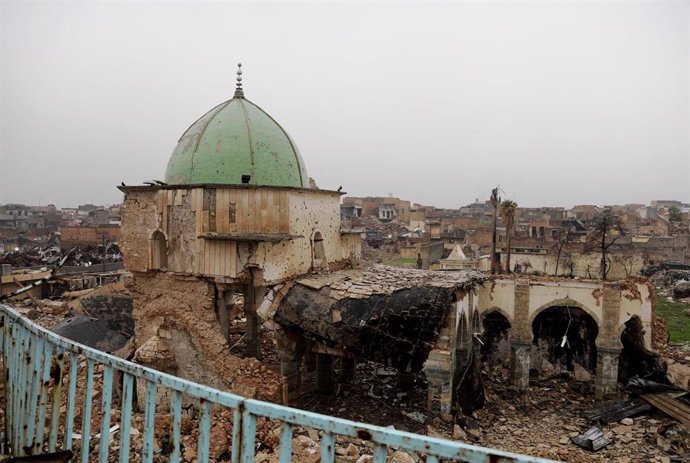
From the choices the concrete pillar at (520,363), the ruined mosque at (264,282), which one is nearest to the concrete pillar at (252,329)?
the ruined mosque at (264,282)

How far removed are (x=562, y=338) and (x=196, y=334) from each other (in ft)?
43.9

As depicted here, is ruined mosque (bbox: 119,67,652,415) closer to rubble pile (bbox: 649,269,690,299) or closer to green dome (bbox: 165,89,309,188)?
green dome (bbox: 165,89,309,188)

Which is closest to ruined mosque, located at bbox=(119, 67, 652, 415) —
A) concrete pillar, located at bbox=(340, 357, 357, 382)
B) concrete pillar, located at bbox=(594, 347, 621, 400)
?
concrete pillar, located at bbox=(340, 357, 357, 382)

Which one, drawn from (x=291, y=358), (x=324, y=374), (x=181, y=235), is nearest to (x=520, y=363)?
(x=324, y=374)

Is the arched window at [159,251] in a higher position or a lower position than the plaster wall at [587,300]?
higher

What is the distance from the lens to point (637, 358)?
15.6 metres

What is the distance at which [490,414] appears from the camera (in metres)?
12.7

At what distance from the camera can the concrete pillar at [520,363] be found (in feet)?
48.8

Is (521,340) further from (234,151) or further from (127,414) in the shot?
(127,414)

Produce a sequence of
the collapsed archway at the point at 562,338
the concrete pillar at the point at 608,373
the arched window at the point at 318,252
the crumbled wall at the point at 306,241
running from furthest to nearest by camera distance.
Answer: the collapsed archway at the point at 562,338
the concrete pillar at the point at 608,373
the arched window at the point at 318,252
the crumbled wall at the point at 306,241

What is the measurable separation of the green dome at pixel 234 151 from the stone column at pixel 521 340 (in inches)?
317

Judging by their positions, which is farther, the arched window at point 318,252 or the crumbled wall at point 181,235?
the arched window at point 318,252

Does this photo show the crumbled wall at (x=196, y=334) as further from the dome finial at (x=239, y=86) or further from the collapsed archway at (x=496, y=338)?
the collapsed archway at (x=496, y=338)

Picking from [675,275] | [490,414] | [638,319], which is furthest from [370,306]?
[675,275]
